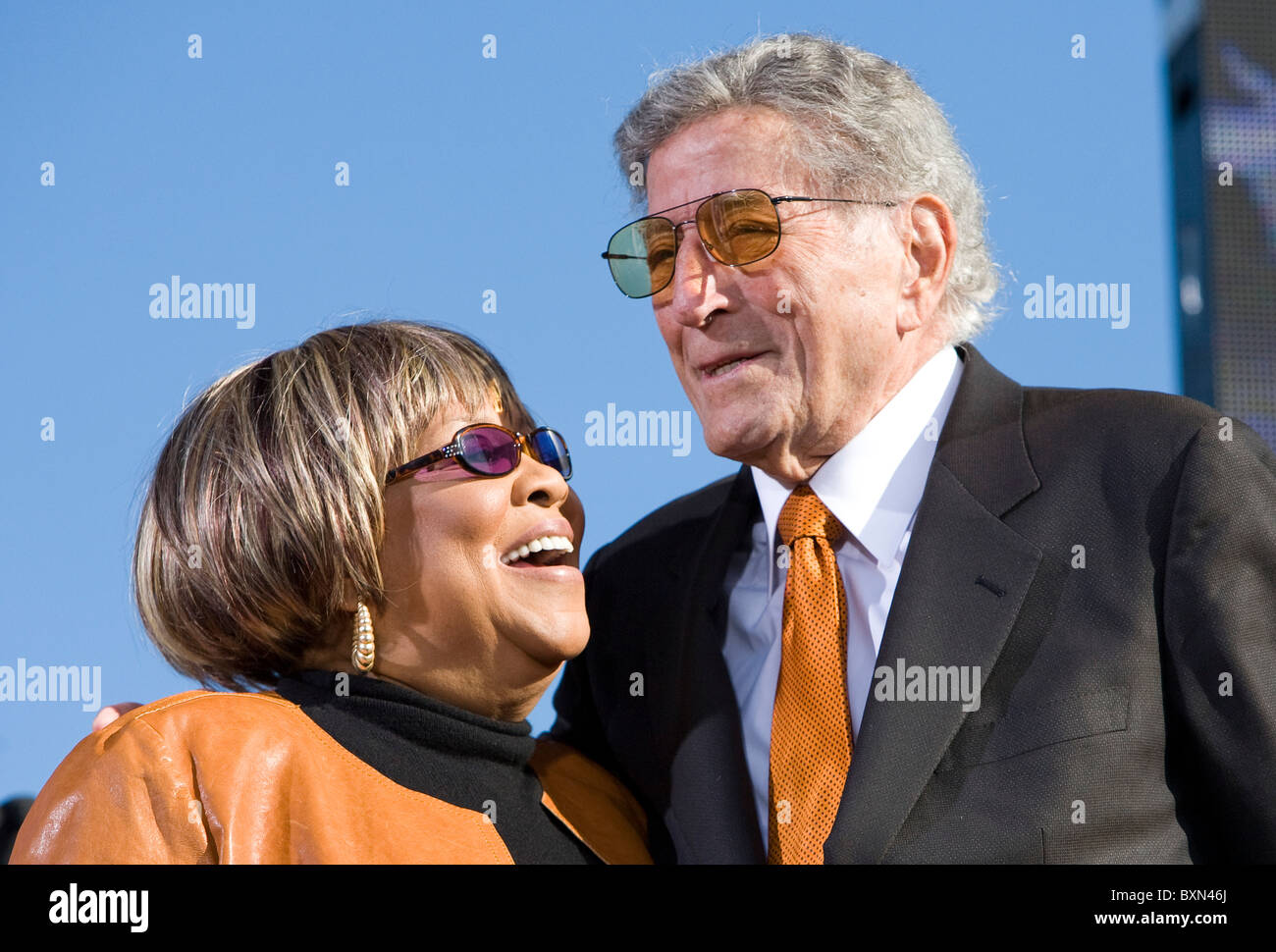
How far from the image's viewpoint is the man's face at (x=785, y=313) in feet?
8.76

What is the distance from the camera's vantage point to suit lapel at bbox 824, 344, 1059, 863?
2.22 m

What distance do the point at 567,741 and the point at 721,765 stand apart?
0.50m

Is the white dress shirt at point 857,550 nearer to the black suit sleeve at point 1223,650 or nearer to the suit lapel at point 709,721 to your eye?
the suit lapel at point 709,721

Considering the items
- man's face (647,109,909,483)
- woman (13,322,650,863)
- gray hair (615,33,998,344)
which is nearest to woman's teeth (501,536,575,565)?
woman (13,322,650,863)

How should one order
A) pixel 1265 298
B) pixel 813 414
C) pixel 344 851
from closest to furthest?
pixel 344 851 < pixel 813 414 < pixel 1265 298

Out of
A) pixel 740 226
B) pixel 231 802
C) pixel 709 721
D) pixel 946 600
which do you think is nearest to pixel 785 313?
pixel 740 226

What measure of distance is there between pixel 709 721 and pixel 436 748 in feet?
1.72

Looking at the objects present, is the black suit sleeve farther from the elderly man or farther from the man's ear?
the man's ear

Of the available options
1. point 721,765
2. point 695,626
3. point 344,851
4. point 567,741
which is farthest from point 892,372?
point 344,851

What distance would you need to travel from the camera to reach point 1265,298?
394 centimetres

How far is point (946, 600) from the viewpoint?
2.35 m

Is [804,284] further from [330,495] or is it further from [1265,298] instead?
[1265,298]

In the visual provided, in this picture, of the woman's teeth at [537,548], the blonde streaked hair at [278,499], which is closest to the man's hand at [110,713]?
the blonde streaked hair at [278,499]

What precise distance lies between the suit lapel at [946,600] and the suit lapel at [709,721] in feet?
0.84
